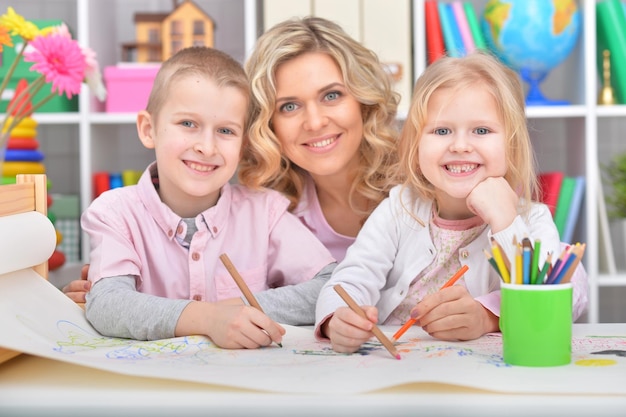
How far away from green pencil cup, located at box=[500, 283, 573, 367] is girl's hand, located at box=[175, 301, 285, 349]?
0.28 m

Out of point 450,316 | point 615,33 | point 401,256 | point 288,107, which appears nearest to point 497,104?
point 401,256

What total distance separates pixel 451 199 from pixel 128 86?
4.97 ft

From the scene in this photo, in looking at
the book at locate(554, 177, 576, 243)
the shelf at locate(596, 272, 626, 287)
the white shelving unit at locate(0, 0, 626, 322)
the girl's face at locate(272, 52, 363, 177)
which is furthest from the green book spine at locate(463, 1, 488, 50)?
the girl's face at locate(272, 52, 363, 177)

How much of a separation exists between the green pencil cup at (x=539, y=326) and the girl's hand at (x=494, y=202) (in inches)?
11.3

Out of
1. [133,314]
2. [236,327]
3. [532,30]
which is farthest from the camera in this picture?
[532,30]

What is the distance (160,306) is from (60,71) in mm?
870

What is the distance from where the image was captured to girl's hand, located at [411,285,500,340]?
0.95m

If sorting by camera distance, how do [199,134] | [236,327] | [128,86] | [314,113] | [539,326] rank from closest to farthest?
[539,326] < [236,327] < [199,134] < [314,113] < [128,86]

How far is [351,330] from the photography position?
89 centimetres

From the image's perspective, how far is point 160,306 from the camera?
1034 mm

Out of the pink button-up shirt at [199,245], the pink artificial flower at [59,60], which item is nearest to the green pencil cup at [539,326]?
the pink button-up shirt at [199,245]

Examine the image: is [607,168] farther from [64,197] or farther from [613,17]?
[64,197]

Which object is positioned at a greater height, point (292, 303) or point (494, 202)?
point (494, 202)

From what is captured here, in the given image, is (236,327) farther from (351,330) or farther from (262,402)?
(262,402)
